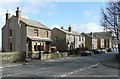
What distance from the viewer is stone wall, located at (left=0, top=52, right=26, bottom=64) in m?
37.8

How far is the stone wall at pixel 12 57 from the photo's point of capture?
124 ft

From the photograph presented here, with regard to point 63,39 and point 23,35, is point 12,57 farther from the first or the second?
point 63,39

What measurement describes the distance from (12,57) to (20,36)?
20555 mm

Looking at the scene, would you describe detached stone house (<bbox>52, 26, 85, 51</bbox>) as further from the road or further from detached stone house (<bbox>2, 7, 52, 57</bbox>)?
the road

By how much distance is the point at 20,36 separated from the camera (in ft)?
199

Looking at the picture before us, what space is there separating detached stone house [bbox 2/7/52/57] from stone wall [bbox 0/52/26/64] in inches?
602

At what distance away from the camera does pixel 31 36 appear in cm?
6122

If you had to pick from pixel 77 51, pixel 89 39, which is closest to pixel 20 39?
pixel 77 51

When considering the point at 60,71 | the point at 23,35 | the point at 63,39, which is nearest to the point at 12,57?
the point at 60,71

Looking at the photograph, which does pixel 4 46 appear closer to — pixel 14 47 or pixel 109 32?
pixel 14 47

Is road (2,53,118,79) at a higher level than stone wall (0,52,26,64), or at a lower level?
lower

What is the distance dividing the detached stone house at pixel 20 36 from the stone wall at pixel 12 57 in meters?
15.3

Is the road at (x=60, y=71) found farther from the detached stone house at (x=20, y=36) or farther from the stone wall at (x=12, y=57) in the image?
the detached stone house at (x=20, y=36)

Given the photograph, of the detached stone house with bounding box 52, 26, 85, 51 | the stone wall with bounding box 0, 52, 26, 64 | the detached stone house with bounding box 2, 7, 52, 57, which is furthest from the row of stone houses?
the detached stone house with bounding box 52, 26, 85, 51
